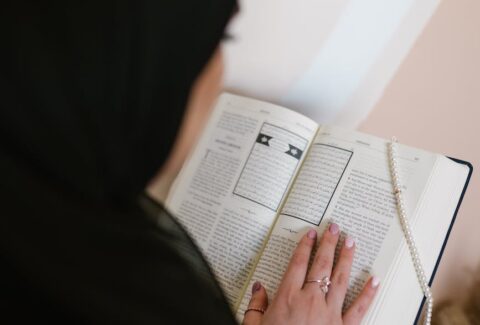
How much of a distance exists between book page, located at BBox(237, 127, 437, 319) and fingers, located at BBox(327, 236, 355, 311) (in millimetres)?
10

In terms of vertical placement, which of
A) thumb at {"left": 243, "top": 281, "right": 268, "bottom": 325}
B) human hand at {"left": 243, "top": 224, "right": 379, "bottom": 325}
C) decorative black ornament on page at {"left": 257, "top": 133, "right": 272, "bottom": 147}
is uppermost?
decorative black ornament on page at {"left": 257, "top": 133, "right": 272, "bottom": 147}

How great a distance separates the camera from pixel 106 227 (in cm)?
40

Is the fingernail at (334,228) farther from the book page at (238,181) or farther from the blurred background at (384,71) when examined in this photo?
the blurred background at (384,71)

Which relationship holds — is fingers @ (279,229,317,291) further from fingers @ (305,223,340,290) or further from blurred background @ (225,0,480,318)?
blurred background @ (225,0,480,318)

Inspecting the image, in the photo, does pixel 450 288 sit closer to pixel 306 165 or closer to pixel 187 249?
pixel 306 165

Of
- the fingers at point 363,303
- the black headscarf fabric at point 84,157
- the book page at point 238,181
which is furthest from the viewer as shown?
the book page at point 238,181

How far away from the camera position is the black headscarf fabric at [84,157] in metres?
0.37

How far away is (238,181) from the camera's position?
0.72 metres

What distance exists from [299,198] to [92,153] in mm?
317

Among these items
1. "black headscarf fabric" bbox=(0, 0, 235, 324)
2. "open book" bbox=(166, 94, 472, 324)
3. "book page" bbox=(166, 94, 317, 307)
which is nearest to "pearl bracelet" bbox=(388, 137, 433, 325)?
"open book" bbox=(166, 94, 472, 324)

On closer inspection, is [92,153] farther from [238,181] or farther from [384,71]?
[384,71]

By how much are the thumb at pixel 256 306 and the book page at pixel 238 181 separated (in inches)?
1.3

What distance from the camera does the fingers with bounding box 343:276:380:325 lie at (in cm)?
56

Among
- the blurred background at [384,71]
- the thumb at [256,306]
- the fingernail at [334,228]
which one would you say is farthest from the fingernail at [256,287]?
the blurred background at [384,71]
